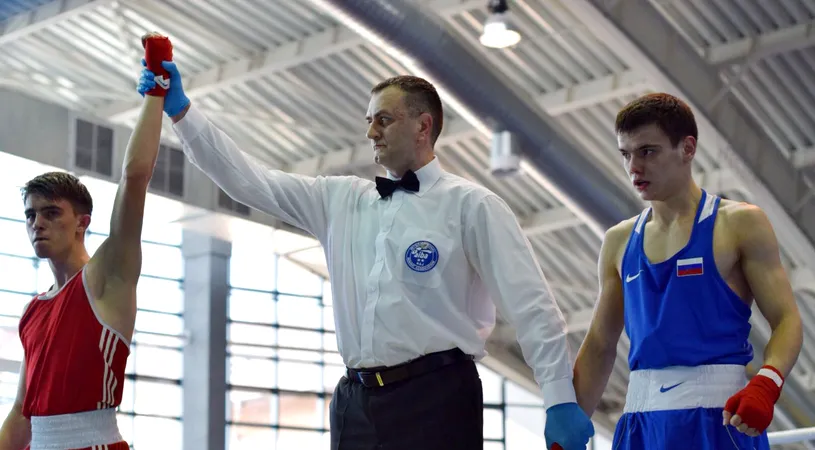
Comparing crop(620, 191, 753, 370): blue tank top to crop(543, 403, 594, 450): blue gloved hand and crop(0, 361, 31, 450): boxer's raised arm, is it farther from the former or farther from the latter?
crop(0, 361, 31, 450): boxer's raised arm

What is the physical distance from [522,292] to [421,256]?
33cm

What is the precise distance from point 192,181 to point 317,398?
5.66 m

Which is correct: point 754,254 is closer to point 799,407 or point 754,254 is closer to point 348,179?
point 348,179

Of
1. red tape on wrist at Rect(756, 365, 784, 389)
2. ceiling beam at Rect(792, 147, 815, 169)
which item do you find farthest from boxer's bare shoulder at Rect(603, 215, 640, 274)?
ceiling beam at Rect(792, 147, 815, 169)

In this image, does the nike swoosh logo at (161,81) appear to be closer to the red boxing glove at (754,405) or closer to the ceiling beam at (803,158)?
the red boxing glove at (754,405)

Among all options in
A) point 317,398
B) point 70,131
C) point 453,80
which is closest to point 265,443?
point 317,398

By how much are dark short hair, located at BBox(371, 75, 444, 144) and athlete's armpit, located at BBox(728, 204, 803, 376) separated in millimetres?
1001

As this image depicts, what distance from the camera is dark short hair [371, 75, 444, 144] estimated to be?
3.73m

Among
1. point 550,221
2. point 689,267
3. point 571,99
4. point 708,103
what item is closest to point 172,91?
point 689,267

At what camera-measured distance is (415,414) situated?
349 cm

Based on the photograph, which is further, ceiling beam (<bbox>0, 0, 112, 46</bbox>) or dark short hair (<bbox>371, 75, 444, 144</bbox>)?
ceiling beam (<bbox>0, 0, 112, 46</bbox>)

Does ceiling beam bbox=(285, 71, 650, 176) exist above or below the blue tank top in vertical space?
above

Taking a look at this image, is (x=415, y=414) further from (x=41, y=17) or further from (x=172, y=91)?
(x=41, y=17)

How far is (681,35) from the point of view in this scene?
11414 millimetres
